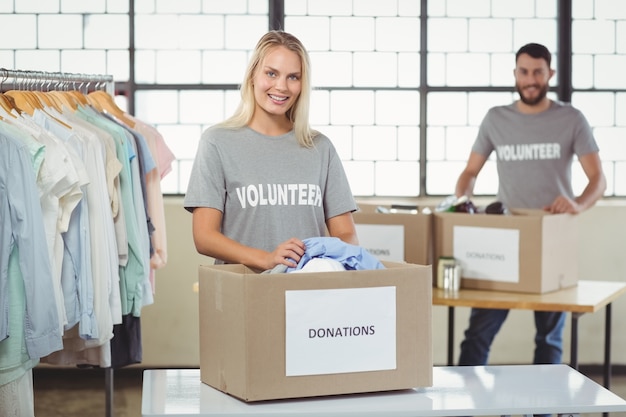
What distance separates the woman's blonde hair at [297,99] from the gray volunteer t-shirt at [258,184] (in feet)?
0.09

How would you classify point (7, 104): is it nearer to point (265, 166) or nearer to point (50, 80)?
point (50, 80)

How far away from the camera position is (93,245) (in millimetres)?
3232

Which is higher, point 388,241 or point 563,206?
point 563,206

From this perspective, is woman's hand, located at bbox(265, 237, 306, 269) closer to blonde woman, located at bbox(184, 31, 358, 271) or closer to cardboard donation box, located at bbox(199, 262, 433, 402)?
cardboard donation box, located at bbox(199, 262, 433, 402)

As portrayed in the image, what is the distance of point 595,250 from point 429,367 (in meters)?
3.81

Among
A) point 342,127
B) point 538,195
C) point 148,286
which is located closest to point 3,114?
point 148,286

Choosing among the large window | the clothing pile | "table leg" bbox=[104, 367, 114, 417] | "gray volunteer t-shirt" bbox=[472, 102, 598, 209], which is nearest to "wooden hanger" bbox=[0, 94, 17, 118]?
the clothing pile

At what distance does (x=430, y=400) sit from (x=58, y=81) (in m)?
2.26

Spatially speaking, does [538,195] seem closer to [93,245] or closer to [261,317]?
[93,245]

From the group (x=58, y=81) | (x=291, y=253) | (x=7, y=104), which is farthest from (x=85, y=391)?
(x=291, y=253)

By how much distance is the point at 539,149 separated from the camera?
4348 mm

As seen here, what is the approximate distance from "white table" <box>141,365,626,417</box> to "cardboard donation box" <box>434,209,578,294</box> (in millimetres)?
1515

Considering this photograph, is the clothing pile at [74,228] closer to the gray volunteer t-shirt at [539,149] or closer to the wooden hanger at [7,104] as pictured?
the wooden hanger at [7,104]

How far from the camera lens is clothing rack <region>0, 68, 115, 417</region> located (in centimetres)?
337
